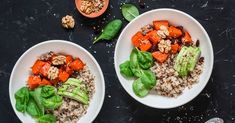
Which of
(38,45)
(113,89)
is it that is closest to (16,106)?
(38,45)

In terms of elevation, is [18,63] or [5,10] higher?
[5,10]

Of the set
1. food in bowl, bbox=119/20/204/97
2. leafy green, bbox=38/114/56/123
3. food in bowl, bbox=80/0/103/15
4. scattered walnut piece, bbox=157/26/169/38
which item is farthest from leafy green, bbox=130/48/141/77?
leafy green, bbox=38/114/56/123

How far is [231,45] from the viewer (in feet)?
6.81

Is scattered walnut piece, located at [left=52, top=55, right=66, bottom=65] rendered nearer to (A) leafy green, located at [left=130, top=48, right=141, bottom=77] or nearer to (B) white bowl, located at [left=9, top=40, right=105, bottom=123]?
(B) white bowl, located at [left=9, top=40, right=105, bottom=123]

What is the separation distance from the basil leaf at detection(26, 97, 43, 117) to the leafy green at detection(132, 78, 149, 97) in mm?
370

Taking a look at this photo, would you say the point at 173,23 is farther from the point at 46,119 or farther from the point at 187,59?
the point at 46,119

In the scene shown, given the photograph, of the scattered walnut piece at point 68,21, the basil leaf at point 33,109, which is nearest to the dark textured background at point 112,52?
Result: the scattered walnut piece at point 68,21

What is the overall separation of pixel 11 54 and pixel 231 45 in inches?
34.0

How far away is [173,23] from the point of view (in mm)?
2006

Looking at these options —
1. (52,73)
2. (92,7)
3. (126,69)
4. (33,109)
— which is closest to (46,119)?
(33,109)

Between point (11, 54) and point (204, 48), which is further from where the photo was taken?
point (11, 54)

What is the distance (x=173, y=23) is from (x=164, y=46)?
107mm

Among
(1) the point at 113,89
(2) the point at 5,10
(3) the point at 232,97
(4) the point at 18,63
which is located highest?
(2) the point at 5,10

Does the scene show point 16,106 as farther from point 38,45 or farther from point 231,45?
point 231,45
